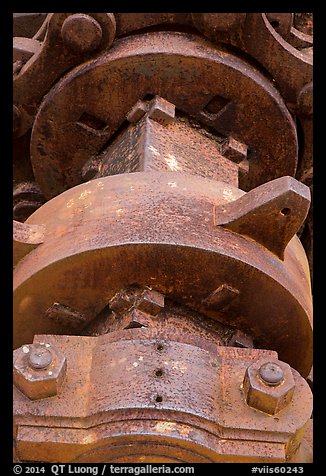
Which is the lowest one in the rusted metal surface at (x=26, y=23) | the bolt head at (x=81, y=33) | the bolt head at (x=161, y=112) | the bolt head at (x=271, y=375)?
the bolt head at (x=271, y=375)

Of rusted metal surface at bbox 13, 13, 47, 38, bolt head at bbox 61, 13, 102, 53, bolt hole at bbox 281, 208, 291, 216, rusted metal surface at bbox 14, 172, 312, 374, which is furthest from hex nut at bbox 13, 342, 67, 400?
rusted metal surface at bbox 13, 13, 47, 38

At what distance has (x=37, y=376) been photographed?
89.0 inches

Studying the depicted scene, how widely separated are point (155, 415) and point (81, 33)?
65.7 inches

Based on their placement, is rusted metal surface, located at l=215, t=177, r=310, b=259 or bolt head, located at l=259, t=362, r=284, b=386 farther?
rusted metal surface, located at l=215, t=177, r=310, b=259

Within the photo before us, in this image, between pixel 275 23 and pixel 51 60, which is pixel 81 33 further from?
pixel 275 23

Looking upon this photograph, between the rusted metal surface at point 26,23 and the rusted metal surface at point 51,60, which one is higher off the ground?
the rusted metal surface at point 26,23

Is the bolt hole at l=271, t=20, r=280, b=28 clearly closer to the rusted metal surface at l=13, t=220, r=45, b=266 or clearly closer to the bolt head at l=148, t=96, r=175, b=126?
the bolt head at l=148, t=96, r=175, b=126

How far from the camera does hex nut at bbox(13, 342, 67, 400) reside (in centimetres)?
226

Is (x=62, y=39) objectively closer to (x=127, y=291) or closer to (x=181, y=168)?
(x=181, y=168)

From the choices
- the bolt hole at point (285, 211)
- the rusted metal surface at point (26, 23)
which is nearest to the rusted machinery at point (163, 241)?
the bolt hole at point (285, 211)

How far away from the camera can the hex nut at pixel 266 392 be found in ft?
7.45

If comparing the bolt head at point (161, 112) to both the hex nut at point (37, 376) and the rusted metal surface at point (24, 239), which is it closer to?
the rusted metal surface at point (24, 239)

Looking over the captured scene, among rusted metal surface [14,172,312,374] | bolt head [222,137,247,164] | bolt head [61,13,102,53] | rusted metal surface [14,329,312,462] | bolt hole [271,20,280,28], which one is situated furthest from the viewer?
bolt hole [271,20,280,28]

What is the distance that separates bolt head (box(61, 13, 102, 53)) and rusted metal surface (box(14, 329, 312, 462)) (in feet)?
4.57
